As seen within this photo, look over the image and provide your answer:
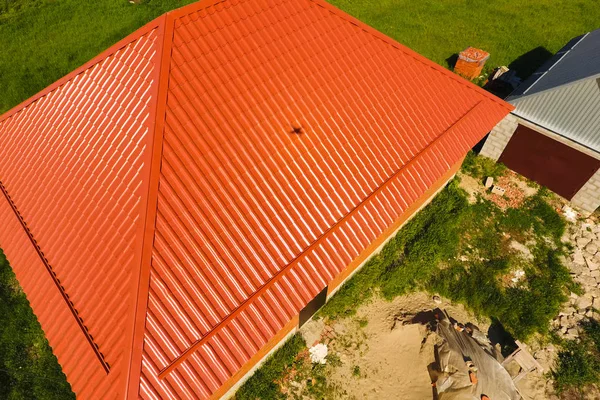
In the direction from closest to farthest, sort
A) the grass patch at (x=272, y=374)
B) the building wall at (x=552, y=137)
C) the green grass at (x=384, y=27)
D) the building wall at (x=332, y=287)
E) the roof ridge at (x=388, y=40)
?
the building wall at (x=332, y=287) → the grass patch at (x=272, y=374) → the roof ridge at (x=388, y=40) → the building wall at (x=552, y=137) → the green grass at (x=384, y=27)

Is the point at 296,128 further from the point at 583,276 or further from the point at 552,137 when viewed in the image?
the point at 583,276

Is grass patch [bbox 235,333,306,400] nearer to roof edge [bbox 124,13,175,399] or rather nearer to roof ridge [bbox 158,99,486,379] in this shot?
roof ridge [bbox 158,99,486,379]

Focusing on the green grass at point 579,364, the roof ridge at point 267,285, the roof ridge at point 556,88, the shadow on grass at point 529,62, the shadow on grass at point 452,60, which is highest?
the roof ridge at point 267,285

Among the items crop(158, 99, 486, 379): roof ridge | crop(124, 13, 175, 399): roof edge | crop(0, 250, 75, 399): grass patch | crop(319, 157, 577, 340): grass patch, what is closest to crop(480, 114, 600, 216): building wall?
crop(319, 157, 577, 340): grass patch

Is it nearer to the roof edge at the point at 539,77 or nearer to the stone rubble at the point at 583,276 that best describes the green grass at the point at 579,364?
the stone rubble at the point at 583,276

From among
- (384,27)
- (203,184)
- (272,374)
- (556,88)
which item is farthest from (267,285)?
(384,27)

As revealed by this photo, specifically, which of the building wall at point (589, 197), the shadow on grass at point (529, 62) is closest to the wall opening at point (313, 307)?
the building wall at point (589, 197)

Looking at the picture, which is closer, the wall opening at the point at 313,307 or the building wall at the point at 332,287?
the building wall at the point at 332,287

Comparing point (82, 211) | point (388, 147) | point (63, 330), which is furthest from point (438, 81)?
point (63, 330)
